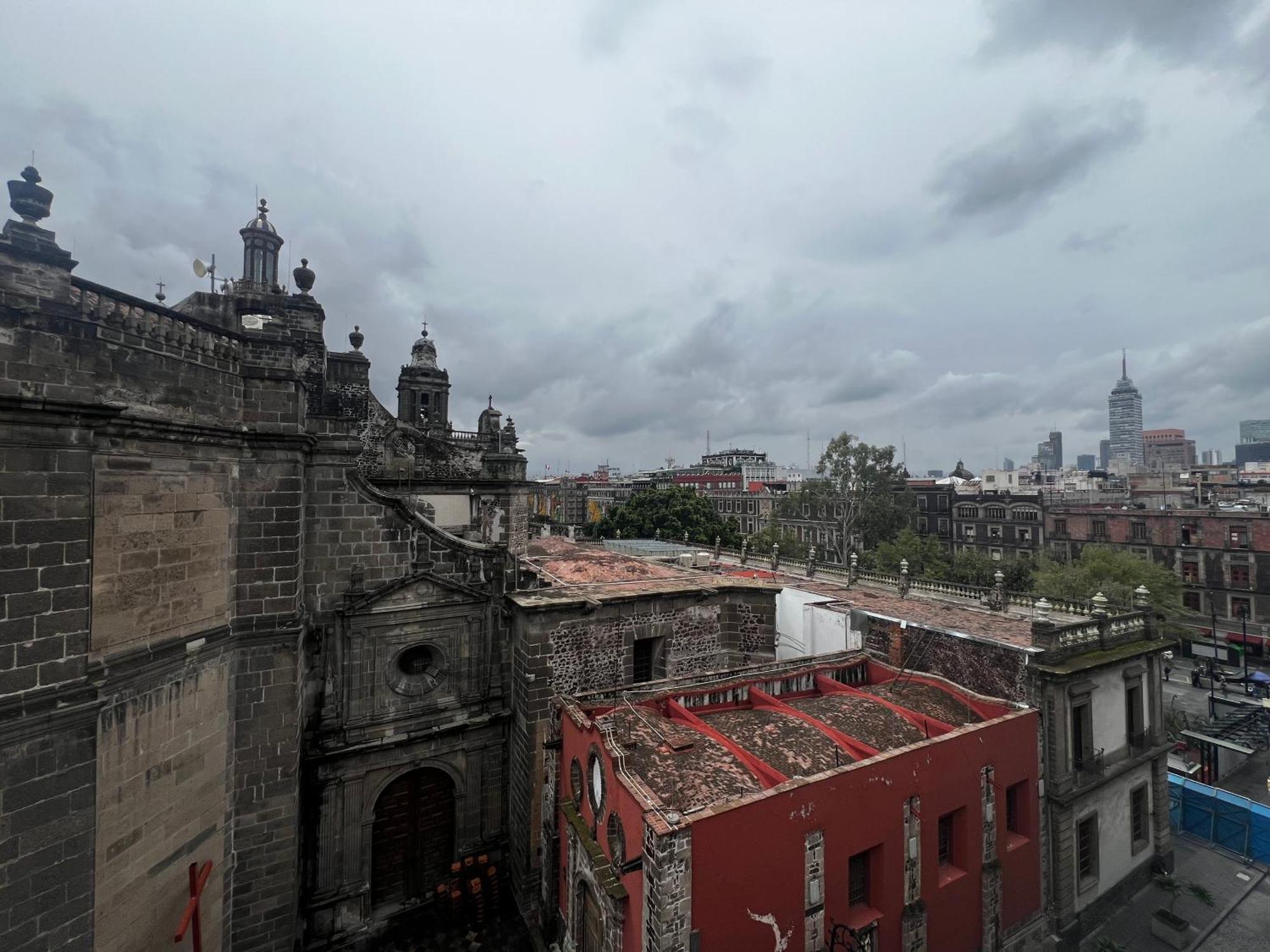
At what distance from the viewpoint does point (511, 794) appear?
13867 millimetres

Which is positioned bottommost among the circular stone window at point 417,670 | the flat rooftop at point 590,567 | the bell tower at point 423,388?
the circular stone window at point 417,670

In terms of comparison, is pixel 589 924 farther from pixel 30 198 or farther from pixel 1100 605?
pixel 1100 605

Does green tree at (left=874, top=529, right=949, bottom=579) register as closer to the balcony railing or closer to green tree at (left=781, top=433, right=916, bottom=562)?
green tree at (left=781, top=433, right=916, bottom=562)

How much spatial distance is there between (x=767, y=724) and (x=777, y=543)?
3865cm

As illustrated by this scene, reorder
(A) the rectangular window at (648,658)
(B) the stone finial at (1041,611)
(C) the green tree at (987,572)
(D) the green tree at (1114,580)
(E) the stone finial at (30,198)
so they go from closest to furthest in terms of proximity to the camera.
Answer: (E) the stone finial at (30,198)
(A) the rectangular window at (648,658)
(B) the stone finial at (1041,611)
(D) the green tree at (1114,580)
(C) the green tree at (987,572)

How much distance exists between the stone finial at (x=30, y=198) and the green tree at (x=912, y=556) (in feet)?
135

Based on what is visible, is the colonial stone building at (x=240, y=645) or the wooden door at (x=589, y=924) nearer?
the colonial stone building at (x=240, y=645)

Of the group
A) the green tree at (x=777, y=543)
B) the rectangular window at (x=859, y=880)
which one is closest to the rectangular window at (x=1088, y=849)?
the rectangular window at (x=859, y=880)

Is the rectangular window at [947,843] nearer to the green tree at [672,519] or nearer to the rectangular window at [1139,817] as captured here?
the rectangular window at [1139,817]

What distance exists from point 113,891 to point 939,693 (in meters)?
16.2

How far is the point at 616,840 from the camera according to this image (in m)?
8.91

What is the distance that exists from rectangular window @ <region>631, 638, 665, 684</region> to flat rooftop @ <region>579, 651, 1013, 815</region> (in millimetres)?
2403

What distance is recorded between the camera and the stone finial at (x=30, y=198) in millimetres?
6574

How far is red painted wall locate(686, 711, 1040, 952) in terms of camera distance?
8.12m
